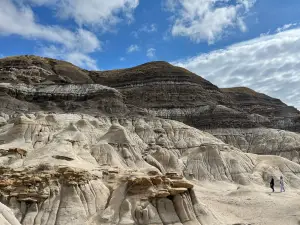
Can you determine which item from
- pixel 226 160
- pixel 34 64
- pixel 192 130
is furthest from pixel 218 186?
pixel 34 64

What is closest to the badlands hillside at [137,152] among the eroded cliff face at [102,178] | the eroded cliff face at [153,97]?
the eroded cliff face at [102,178]

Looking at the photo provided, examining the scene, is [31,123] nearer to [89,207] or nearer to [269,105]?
[89,207]

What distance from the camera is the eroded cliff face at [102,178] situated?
83.0 ft

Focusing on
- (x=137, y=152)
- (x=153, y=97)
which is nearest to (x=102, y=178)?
(x=137, y=152)

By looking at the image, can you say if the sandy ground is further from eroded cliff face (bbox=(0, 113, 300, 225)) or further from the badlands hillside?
eroded cliff face (bbox=(0, 113, 300, 225))

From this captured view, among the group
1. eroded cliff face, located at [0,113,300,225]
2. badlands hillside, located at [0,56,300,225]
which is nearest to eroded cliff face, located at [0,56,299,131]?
badlands hillside, located at [0,56,300,225]

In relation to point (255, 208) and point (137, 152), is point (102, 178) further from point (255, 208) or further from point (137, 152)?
point (137, 152)

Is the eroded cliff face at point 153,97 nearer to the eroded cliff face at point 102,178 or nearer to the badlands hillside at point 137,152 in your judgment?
the badlands hillside at point 137,152

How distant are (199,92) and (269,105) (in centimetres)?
3037

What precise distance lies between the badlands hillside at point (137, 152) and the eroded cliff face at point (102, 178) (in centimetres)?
8

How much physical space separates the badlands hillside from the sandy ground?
10 cm

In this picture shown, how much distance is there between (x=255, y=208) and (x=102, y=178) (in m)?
11.9

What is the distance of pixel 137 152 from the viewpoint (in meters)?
48.4

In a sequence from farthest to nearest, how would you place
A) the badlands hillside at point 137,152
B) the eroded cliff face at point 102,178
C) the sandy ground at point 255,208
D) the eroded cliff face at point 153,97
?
the eroded cliff face at point 153,97 → the sandy ground at point 255,208 → the badlands hillside at point 137,152 → the eroded cliff face at point 102,178
